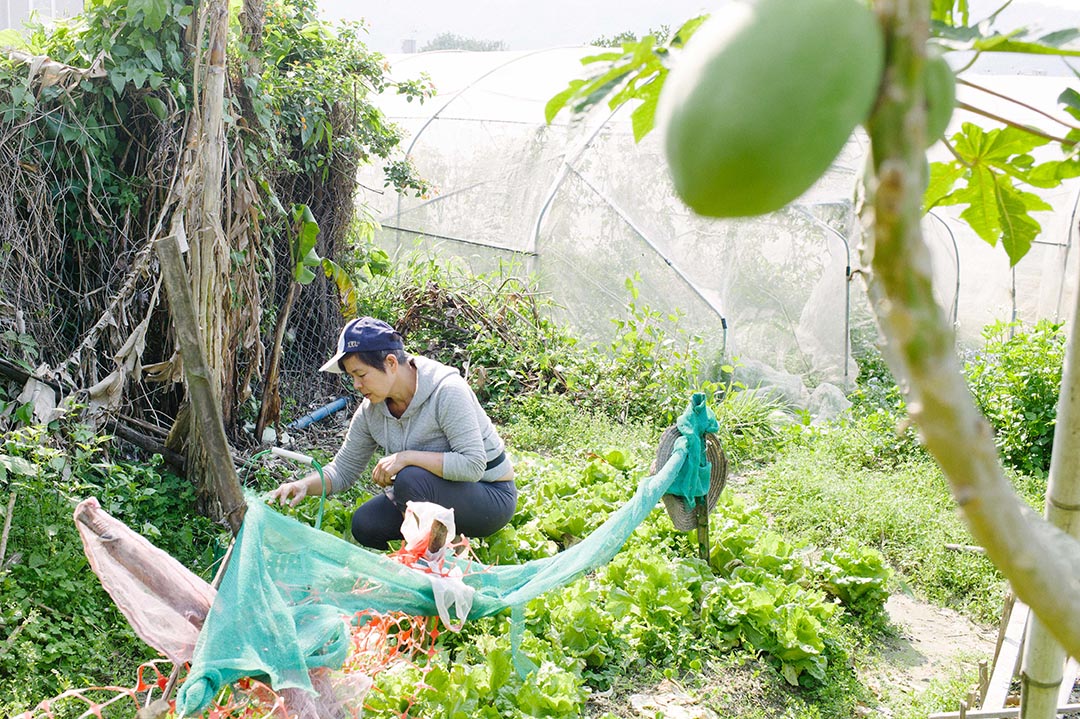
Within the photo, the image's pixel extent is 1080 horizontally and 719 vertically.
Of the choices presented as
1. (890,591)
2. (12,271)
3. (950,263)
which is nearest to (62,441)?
(12,271)

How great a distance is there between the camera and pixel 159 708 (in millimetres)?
1189

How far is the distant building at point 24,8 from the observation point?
812 cm

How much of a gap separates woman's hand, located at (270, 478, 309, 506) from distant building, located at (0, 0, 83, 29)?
20.4ft

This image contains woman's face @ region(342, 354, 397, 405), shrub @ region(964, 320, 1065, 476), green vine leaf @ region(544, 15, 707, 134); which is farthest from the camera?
shrub @ region(964, 320, 1065, 476)

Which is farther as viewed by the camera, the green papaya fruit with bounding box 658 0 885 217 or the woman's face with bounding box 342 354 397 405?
the woman's face with bounding box 342 354 397 405

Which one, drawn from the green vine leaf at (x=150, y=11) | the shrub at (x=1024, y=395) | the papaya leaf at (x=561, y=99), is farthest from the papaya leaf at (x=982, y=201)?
the shrub at (x=1024, y=395)

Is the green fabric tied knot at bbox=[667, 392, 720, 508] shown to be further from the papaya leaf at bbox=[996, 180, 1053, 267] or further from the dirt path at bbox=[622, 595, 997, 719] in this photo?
the papaya leaf at bbox=[996, 180, 1053, 267]

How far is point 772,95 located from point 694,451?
343 centimetres

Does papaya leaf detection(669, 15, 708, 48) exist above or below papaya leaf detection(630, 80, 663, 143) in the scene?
above

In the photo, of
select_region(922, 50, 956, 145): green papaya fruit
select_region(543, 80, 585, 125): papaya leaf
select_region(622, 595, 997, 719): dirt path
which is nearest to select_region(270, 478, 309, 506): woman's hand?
select_region(622, 595, 997, 719): dirt path

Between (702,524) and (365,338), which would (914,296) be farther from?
(702,524)

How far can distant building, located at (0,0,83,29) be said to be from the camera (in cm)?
812

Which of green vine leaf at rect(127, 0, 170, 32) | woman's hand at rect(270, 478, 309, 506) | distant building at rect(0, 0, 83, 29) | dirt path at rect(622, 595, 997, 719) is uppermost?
distant building at rect(0, 0, 83, 29)

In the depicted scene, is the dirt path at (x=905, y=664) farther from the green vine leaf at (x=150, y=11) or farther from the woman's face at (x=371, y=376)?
the green vine leaf at (x=150, y=11)
